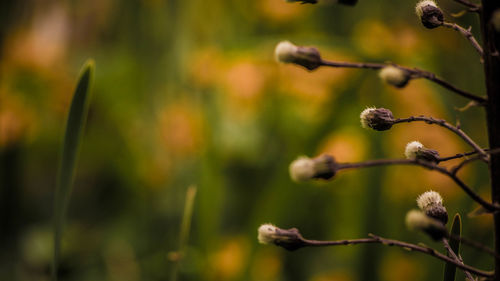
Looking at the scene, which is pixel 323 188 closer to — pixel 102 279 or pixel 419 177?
pixel 419 177

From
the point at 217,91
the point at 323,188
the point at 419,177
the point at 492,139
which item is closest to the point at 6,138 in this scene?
the point at 217,91

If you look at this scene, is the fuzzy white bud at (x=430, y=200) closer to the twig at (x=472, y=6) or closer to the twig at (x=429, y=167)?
the twig at (x=429, y=167)

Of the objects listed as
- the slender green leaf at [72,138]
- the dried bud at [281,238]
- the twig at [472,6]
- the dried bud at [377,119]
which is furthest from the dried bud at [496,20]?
the slender green leaf at [72,138]

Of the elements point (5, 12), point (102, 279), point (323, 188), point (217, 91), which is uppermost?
point (5, 12)

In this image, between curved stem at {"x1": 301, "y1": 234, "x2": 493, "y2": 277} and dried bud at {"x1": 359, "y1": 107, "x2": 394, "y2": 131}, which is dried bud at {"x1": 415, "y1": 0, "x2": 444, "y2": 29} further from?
curved stem at {"x1": 301, "y1": 234, "x2": 493, "y2": 277}

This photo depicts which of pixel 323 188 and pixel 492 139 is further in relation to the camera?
pixel 323 188

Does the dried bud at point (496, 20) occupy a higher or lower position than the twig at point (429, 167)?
higher
